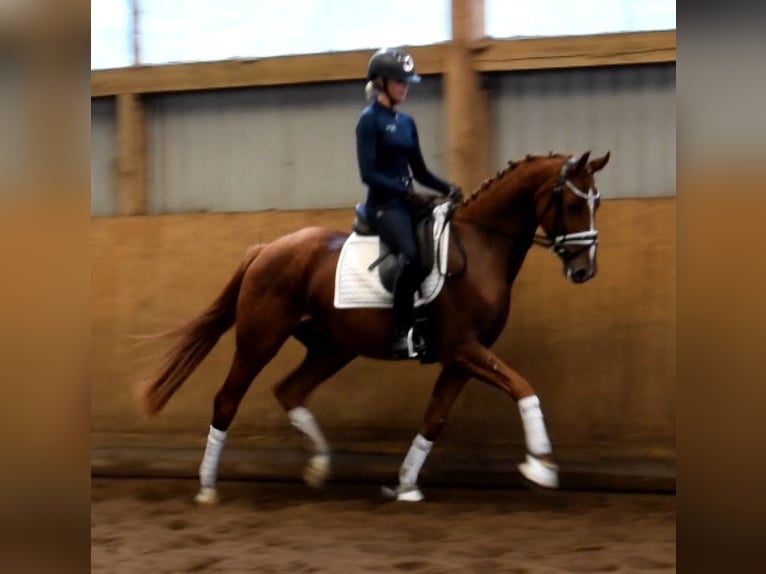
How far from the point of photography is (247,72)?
20.7 feet

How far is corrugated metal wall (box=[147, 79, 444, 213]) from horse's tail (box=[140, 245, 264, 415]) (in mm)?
965

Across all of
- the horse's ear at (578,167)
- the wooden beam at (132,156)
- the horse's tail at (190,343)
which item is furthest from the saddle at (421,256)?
the wooden beam at (132,156)

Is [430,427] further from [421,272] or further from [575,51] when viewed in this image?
[575,51]

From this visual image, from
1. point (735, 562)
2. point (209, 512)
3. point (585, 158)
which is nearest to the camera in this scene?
point (735, 562)

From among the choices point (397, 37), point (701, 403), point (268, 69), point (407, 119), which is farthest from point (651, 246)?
point (701, 403)

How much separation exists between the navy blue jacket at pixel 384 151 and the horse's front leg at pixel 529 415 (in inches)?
39.0

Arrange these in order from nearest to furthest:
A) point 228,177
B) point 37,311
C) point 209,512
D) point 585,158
→ point 37,311 → point 585,158 → point 209,512 → point 228,177

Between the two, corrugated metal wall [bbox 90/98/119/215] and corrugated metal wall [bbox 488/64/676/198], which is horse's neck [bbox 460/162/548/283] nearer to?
corrugated metal wall [bbox 488/64/676/198]

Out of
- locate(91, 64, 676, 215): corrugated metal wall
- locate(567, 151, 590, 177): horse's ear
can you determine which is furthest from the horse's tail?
locate(567, 151, 590, 177): horse's ear

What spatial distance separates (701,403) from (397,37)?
13.9 feet

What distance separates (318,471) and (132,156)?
2709 millimetres

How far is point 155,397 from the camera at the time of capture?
5.43 m

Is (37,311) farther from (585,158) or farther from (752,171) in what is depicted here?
(585,158)

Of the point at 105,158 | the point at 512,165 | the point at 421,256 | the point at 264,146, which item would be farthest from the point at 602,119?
the point at 105,158
